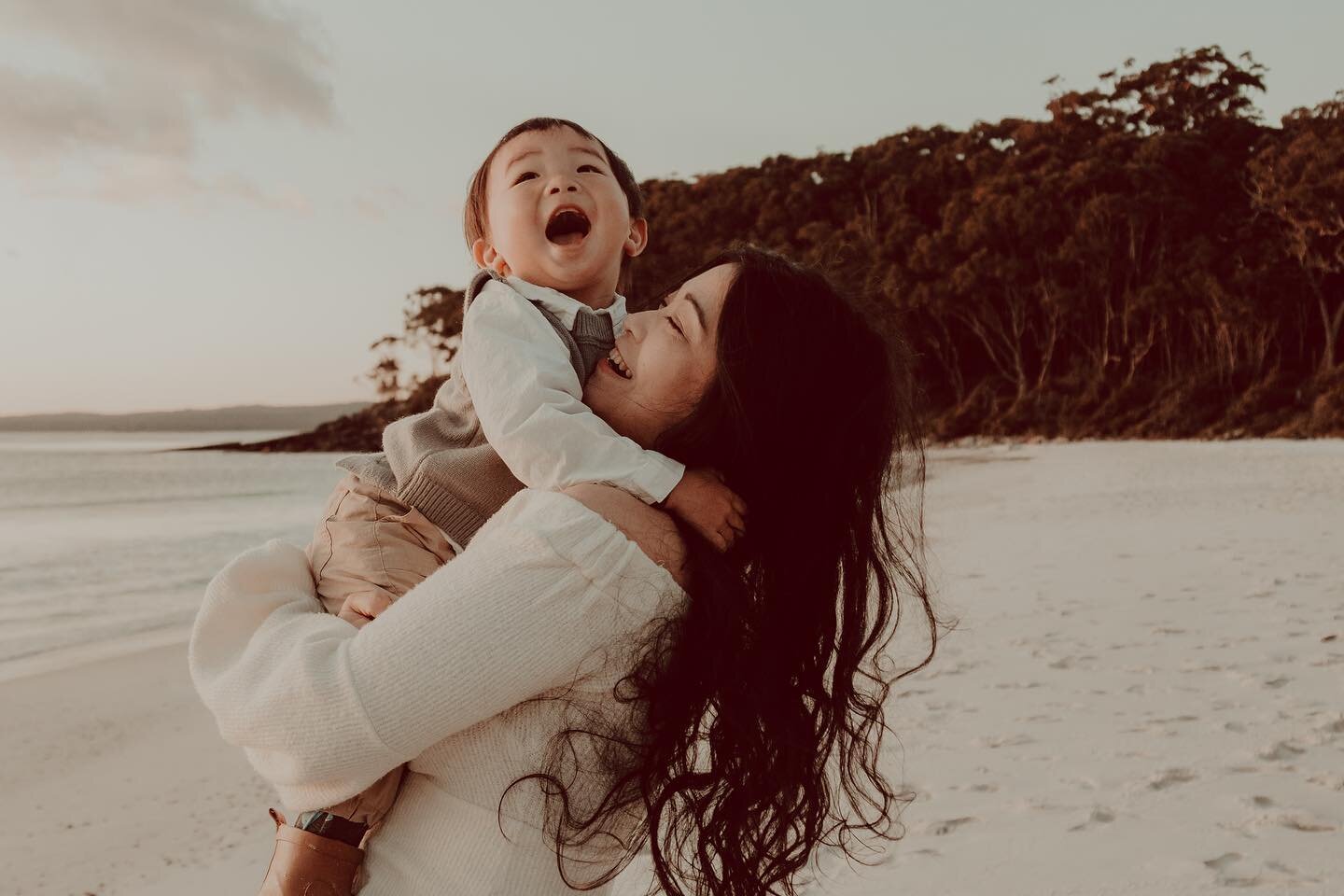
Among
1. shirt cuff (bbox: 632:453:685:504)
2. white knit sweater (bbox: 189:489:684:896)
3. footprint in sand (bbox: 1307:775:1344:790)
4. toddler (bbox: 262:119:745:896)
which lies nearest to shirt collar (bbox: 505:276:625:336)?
toddler (bbox: 262:119:745:896)

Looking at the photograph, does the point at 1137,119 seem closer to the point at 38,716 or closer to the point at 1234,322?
the point at 1234,322

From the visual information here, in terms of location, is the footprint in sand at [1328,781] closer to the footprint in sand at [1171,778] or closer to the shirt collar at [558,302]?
the footprint in sand at [1171,778]

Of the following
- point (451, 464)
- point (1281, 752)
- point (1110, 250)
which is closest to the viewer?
point (451, 464)

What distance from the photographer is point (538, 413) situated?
147 cm

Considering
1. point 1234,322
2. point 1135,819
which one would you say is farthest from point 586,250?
point 1234,322

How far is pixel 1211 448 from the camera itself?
23922 millimetres

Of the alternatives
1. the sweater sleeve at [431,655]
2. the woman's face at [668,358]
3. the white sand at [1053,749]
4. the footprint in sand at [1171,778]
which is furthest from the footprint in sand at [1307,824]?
the sweater sleeve at [431,655]

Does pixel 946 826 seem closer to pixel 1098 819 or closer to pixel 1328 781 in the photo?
pixel 1098 819

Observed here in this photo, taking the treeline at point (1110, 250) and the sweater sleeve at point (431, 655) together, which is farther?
the treeline at point (1110, 250)

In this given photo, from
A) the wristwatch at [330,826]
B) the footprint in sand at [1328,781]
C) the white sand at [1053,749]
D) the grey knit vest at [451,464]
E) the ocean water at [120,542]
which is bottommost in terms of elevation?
the ocean water at [120,542]

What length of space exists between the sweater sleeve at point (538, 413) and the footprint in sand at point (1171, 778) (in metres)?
2.87

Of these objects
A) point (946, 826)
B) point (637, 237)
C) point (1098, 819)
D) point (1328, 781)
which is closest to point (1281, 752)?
point (1328, 781)

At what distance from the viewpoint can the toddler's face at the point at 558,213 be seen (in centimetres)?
202

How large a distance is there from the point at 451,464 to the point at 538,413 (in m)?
0.20
